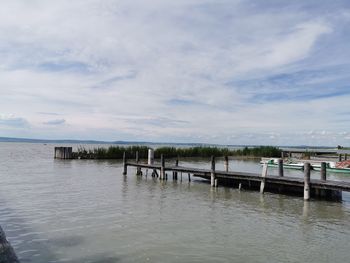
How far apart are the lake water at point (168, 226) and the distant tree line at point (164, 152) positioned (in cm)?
2410

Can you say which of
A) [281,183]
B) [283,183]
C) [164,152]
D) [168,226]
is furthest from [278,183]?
[164,152]

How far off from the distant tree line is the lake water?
2410cm

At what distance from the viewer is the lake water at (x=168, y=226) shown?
10289mm

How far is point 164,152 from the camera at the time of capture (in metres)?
57.3

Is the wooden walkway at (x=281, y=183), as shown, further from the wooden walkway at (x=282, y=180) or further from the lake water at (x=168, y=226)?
the lake water at (x=168, y=226)

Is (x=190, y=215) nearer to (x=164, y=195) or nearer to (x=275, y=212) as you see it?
(x=275, y=212)

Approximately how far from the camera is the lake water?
405 inches

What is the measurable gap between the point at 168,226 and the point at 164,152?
144 ft

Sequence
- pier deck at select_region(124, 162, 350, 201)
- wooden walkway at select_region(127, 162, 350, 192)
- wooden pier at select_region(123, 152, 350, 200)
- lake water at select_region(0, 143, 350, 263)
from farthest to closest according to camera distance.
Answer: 1. wooden pier at select_region(123, 152, 350, 200)
2. pier deck at select_region(124, 162, 350, 201)
3. wooden walkway at select_region(127, 162, 350, 192)
4. lake water at select_region(0, 143, 350, 263)

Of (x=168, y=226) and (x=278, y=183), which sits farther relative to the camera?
(x=278, y=183)

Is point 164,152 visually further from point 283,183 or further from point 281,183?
point 283,183

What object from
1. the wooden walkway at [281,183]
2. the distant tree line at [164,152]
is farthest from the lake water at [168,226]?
the distant tree line at [164,152]

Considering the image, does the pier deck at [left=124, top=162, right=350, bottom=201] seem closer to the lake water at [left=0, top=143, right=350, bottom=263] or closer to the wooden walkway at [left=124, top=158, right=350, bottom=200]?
the wooden walkway at [left=124, top=158, right=350, bottom=200]

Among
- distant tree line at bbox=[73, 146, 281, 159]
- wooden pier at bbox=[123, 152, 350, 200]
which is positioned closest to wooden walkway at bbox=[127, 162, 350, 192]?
wooden pier at bbox=[123, 152, 350, 200]
